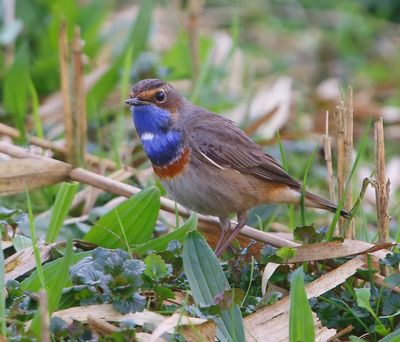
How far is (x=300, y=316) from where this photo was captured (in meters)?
3.99

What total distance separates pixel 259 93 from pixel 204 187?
4010mm

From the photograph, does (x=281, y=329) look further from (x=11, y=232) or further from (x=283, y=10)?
(x=283, y=10)

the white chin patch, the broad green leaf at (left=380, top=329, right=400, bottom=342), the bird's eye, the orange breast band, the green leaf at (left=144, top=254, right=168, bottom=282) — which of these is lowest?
the broad green leaf at (left=380, top=329, right=400, bottom=342)

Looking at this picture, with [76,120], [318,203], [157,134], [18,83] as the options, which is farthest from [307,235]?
[18,83]

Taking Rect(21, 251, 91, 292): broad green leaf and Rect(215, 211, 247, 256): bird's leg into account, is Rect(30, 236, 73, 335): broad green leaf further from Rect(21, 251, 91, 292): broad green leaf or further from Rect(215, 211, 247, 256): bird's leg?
Rect(215, 211, 247, 256): bird's leg

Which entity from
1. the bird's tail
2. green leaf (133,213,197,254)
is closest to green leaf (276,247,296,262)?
green leaf (133,213,197,254)

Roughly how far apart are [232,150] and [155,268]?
4.28 feet

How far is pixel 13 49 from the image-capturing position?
8312 millimetres

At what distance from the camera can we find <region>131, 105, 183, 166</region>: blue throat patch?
206 inches

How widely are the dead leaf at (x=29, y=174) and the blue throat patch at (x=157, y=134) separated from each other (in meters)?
0.45

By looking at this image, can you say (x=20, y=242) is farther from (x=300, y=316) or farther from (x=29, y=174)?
(x=300, y=316)

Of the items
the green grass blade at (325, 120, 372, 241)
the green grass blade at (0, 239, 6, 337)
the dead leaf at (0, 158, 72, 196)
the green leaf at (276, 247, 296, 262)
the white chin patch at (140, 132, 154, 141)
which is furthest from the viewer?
the white chin patch at (140, 132, 154, 141)

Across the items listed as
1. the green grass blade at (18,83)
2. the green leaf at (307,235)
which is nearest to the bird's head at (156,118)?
the green leaf at (307,235)

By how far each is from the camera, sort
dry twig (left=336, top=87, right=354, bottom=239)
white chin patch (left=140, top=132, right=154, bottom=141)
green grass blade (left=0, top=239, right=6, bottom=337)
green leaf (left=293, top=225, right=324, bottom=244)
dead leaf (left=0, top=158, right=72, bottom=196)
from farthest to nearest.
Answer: white chin patch (left=140, top=132, right=154, bottom=141), dead leaf (left=0, top=158, right=72, bottom=196), dry twig (left=336, top=87, right=354, bottom=239), green leaf (left=293, top=225, right=324, bottom=244), green grass blade (left=0, top=239, right=6, bottom=337)
